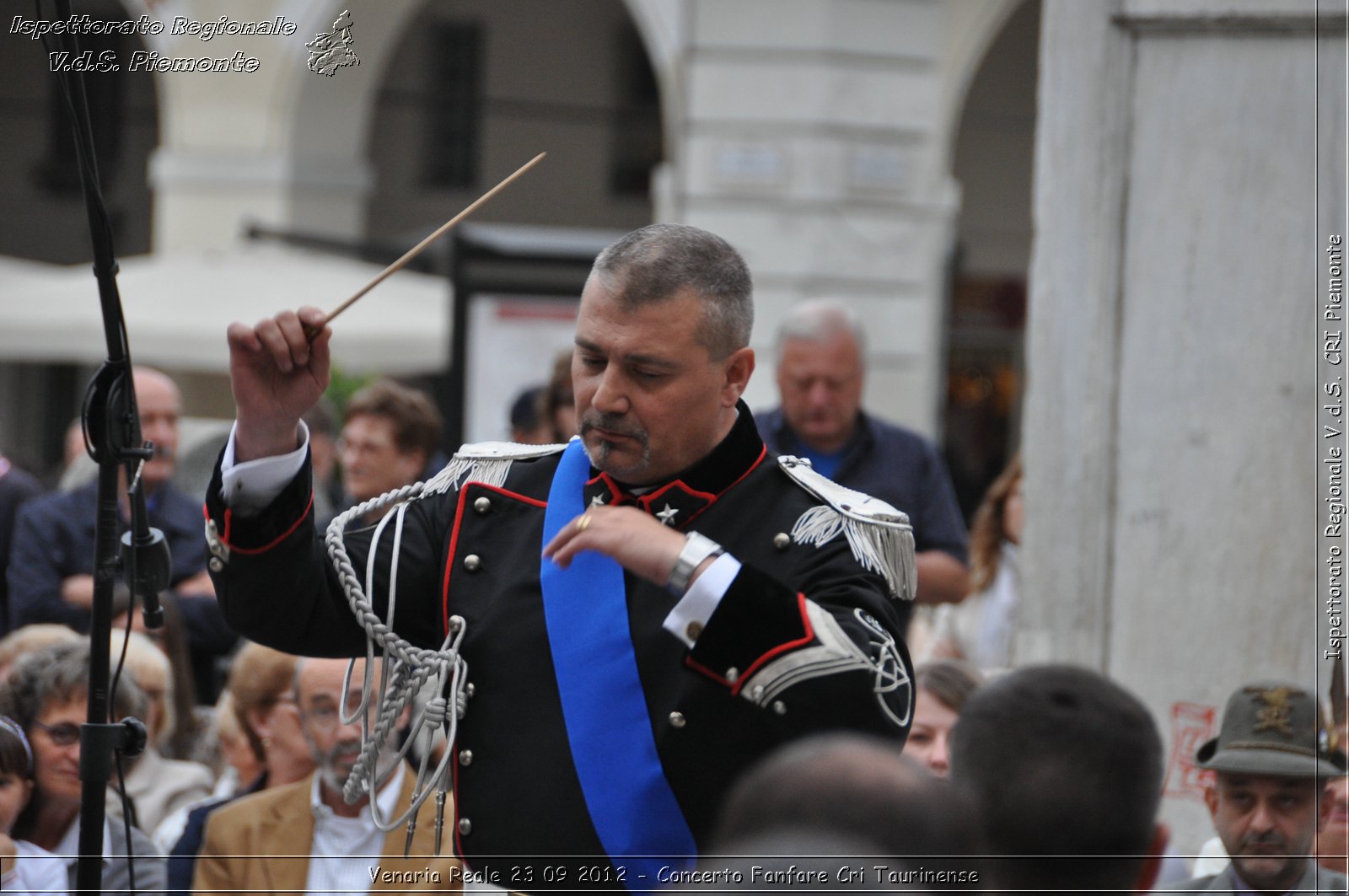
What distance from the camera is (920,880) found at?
1531 mm

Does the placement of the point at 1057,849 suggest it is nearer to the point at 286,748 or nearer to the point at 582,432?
the point at 582,432

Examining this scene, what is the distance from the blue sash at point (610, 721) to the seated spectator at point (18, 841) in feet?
4.87

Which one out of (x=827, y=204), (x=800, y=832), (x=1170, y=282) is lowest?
(x=800, y=832)

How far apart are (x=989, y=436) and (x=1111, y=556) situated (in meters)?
13.4

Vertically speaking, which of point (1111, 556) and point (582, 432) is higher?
point (582, 432)

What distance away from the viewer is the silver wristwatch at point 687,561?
2.32 metres

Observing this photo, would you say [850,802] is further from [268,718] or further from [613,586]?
[268,718]

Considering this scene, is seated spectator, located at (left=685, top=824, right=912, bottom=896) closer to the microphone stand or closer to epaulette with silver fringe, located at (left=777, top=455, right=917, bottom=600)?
epaulette with silver fringe, located at (left=777, top=455, right=917, bottom=600)

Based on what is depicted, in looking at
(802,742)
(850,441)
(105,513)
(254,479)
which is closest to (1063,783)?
(802,742)

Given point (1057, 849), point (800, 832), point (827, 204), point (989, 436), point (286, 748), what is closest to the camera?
point (800, 832)

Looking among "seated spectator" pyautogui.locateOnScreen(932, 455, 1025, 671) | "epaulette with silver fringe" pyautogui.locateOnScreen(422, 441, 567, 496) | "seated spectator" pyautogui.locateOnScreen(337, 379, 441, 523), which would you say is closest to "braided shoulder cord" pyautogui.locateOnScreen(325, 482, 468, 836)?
"epaulette with silver fringe" pyautogui.locateOnScreen(422, 441, 567, 496)

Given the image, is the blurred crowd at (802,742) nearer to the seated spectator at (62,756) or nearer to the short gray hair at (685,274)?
the seated spectator at (62,756)

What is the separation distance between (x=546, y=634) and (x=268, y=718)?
2075 millimetres

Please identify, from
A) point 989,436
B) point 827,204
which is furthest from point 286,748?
point 989,436
